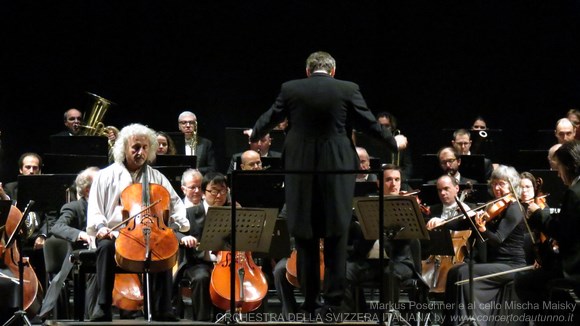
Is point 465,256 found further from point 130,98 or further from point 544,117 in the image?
point 130,98

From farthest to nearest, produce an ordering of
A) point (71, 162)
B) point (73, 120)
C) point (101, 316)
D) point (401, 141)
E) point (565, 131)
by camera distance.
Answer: point (73, 120) → point (401, 141) → point (565, 131) → point (71, 162) → point (101, 316)

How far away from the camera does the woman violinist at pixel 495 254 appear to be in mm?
7660

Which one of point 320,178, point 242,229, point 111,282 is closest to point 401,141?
point 242,229

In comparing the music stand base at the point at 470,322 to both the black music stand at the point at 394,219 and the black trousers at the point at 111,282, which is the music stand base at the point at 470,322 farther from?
the black trousers at the point at 111,282

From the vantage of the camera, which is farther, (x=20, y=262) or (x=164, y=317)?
(x=164, y=317)

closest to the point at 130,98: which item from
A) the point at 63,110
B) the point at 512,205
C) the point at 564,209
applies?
the point at 63,110

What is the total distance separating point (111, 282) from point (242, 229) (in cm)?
91

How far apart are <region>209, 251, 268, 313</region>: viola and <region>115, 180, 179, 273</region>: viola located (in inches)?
29.0

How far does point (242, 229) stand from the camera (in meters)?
6.95

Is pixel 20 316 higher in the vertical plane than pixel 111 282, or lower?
lower

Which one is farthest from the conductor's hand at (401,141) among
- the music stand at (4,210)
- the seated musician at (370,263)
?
the music stand at (4,210)

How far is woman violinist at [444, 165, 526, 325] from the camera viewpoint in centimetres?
766

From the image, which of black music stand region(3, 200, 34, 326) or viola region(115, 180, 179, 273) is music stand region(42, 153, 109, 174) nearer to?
black music stand region(3, 200, 34, 326)

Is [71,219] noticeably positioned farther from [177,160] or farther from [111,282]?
[177,160]
